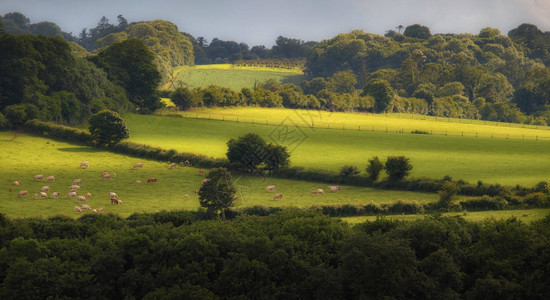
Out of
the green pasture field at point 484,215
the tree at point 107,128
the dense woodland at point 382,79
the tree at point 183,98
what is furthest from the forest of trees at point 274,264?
the tree at point 183,98

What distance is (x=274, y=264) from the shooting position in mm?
19156

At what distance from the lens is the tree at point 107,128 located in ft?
182

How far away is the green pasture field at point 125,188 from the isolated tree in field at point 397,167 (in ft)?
6.34

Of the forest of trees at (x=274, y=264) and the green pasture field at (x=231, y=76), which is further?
the green pasture field at (x=231, y=76)

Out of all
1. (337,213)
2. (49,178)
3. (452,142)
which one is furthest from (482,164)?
(49,178)

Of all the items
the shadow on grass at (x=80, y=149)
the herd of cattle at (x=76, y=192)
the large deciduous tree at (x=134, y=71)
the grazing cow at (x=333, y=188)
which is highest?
the large deciduous tree at (x=134, y=71)

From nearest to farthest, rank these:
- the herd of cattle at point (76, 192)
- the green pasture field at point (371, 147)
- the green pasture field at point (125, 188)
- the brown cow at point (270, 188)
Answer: the herd of cattle at point (76, 192), the green pasture field at point (125, 188), the brown cow at point (270, 188), the green pasture field at point (371, 147)

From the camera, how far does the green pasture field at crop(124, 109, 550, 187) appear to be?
47.1 meters

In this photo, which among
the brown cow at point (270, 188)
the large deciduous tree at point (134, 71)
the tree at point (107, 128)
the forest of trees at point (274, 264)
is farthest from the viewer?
the large deciduous tree at point (134, 71)

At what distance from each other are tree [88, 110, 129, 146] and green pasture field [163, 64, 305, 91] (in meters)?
75.8

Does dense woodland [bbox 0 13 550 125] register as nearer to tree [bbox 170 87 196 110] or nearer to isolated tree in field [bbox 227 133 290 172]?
tree [bbox 170 87 196 110]

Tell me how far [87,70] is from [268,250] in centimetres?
6356

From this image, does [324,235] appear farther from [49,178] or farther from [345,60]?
[345,60]

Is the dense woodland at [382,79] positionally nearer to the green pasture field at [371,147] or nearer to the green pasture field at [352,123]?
the green pasture field at [352,123]
